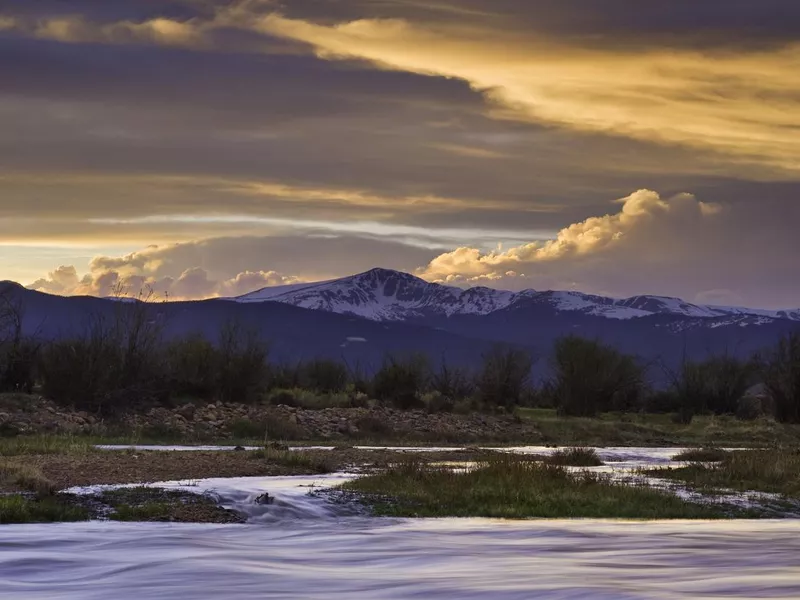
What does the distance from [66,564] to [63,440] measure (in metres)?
21.9

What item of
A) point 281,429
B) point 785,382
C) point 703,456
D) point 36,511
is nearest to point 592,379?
point 785,382

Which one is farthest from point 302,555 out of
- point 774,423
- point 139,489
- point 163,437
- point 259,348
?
point 774,423

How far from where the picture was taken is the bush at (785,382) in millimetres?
70938

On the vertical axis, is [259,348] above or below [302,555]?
above

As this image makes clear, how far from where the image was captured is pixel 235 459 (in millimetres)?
36031

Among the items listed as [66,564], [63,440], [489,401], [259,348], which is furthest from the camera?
[489,401]

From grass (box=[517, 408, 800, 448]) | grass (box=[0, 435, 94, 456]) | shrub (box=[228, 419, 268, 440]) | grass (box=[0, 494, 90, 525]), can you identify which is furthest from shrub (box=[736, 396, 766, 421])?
grass (box=[0, 494, 90, 525])

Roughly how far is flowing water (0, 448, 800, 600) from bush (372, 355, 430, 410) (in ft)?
133

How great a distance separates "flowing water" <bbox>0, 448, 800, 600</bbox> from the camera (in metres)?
17.7

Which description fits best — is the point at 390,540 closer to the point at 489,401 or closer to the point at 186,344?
→ the point at 186,344

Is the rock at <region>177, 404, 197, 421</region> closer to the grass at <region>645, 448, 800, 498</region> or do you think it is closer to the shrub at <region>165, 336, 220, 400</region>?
the shrub at <region>165, 336, 220, 400</region>

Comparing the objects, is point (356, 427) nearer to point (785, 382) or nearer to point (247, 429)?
point (247, 429)

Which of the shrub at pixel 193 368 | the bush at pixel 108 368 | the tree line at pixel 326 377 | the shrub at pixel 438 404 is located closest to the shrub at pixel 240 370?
the tree line at pixel 326 377

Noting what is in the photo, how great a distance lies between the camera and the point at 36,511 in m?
23.6
